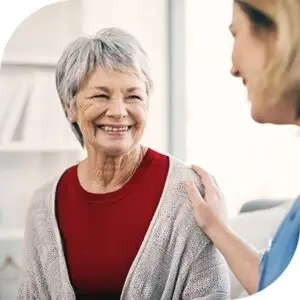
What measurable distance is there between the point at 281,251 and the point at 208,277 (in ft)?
0.46

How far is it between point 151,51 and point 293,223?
1.28ft

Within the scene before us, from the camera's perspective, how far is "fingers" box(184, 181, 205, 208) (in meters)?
1.11

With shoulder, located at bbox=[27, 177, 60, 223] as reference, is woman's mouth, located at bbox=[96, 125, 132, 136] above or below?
above

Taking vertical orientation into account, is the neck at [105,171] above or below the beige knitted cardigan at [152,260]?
above

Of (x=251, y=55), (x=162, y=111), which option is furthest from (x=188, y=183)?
(x=251, y=55)

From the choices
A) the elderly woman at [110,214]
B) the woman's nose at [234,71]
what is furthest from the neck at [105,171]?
the woman's nose at [234,71]

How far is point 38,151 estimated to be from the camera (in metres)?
1.08

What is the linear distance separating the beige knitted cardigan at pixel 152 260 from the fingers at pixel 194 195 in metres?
0.02

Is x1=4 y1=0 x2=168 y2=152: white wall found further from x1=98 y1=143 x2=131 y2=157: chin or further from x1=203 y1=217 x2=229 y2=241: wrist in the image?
x1=203 y1=217 x2=229 y2=241: wrist

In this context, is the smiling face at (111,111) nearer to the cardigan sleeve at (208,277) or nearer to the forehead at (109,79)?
the forehead at (109,79)

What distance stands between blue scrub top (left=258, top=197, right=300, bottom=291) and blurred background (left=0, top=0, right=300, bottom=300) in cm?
6

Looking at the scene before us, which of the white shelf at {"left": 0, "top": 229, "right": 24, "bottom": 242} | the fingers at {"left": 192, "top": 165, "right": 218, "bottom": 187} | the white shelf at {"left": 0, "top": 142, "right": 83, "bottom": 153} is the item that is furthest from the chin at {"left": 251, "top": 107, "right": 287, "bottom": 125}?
the white shelf at {"left": 0, "top": 229, "right": 24, "bottom": 242}

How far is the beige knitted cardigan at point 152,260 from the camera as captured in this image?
1075 mm

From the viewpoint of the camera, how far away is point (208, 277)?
109 cm
